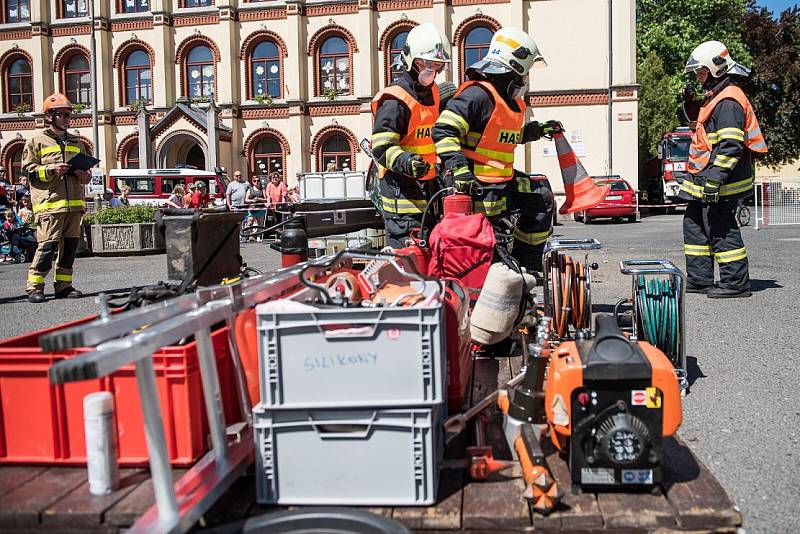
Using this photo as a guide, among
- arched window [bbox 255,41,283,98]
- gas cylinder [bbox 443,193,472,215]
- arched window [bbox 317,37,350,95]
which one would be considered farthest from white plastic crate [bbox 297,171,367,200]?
arched window [bbox 255,41,283,98]

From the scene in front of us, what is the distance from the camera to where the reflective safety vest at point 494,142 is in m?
5.44

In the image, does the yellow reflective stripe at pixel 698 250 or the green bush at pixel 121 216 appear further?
the green bush at pixel 121 216

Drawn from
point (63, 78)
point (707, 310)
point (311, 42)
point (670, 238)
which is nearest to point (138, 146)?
point (63, 78)

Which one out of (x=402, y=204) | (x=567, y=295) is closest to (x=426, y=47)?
(x=402, y=204)

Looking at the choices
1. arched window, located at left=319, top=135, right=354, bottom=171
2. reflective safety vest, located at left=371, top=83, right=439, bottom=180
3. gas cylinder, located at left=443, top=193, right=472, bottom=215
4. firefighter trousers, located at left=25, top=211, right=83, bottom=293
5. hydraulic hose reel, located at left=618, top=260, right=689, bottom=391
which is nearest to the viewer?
hydraulic hose reel, located at left=618, top=260, right=689, bottom=391

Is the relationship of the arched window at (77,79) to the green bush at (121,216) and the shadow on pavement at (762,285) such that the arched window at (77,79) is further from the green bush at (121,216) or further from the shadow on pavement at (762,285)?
the shadow on pavement at (762,285)

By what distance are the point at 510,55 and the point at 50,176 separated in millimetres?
5590

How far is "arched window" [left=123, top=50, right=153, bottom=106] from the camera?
37406 millimetres

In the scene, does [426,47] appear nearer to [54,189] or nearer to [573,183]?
[573,183]

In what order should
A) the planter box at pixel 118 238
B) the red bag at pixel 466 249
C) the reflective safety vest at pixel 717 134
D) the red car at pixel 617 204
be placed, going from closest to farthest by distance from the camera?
the red bag at pixel 466 249 → the reflective safety vest at pixel 717 134 → the planter box at pixel 118 238 → the red car at pixel 617 204

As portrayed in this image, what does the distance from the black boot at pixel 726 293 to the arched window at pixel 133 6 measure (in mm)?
35838

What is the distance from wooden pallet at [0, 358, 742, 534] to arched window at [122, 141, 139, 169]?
36754mm

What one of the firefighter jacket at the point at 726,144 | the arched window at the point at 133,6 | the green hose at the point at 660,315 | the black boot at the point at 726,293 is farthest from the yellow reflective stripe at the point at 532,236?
the arched window at the point at 133,6

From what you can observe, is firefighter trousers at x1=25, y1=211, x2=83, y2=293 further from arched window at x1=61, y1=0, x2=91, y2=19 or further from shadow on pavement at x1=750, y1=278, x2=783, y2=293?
arched window at x1=61, y1=0, x2=91, y2=19
